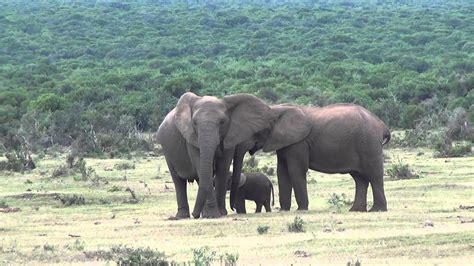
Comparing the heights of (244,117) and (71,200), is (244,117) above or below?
above

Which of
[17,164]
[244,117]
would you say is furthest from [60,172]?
[244,117]

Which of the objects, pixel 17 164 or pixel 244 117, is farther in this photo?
pixel 17 164

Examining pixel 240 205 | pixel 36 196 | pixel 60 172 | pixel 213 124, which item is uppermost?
pixel 213 124

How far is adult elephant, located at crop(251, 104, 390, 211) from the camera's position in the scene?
1559 cm

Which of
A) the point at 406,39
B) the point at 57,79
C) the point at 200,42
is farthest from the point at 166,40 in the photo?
the point at 57,79

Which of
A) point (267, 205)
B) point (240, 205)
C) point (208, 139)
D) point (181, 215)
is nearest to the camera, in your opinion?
point (208, 139)

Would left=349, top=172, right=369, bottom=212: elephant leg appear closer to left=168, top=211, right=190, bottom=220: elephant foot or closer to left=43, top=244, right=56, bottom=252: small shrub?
left=168, top=211, right=190, bottom=220: elephant foot

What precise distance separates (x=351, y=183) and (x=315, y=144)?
15.5 feet

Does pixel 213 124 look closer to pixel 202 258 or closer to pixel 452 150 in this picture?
pixel 202 258

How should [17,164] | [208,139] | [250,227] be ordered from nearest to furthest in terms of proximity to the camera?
[250,227], [208,139], [17,164]

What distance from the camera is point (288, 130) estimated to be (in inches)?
615

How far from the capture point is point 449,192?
17297mm

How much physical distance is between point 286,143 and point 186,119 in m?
1.44

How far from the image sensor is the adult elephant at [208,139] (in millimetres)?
14641
